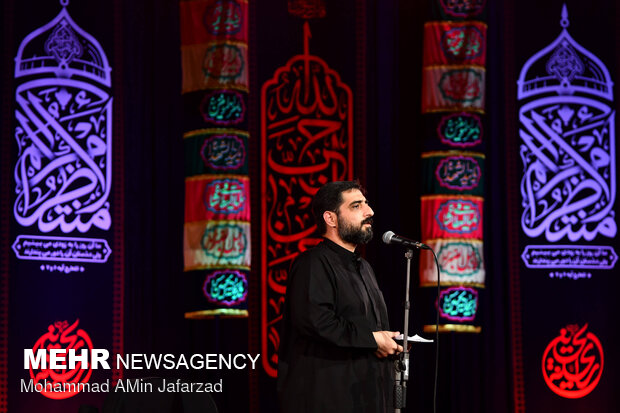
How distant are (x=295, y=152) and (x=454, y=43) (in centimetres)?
107

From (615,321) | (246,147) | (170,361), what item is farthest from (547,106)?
(170,361)

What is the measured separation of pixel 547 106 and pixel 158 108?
2.24 m

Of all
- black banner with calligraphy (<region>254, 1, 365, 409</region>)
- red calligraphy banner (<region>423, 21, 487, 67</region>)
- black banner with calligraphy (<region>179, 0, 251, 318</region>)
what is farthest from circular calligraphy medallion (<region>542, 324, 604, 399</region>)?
black banner with calligraphy (<region>179, 0, 251, 318</region>)

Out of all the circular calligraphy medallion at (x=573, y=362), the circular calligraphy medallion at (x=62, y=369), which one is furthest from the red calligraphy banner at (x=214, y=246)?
the circular calligraphy medallion at (x=573, y=362)

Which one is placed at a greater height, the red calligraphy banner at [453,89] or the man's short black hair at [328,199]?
the red calligraphy banner at [453,89]

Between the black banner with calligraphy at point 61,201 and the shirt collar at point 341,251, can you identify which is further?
the black banner with calligraphy at point 61,201

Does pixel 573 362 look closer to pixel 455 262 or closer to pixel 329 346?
pixel 455 262

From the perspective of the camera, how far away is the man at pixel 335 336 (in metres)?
2.62

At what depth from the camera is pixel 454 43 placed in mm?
4871

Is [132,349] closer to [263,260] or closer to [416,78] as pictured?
[263,260]

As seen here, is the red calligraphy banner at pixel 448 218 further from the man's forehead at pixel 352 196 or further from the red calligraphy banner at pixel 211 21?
the man's forehead at pixel 352 196

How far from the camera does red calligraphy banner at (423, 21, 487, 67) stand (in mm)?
4863

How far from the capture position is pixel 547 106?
513cm

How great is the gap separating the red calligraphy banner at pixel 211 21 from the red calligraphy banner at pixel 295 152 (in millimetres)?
399
